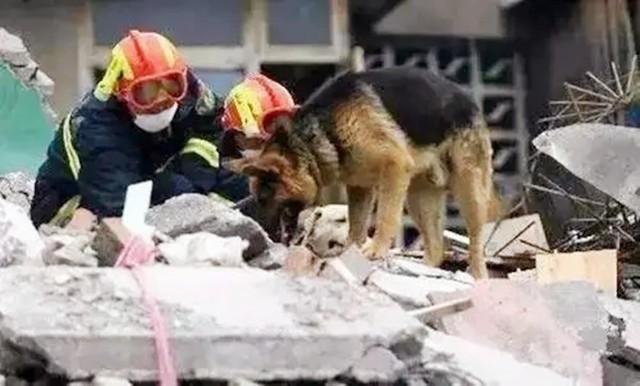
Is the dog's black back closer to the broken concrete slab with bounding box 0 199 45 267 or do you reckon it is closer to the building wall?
the broken concrete slab with bounding box 0 199 45 267

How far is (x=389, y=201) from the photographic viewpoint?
7.29 meters

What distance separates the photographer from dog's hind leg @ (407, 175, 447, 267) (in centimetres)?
793

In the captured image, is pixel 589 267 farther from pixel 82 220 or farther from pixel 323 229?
pixel 82 220

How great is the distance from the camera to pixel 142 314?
4469 mm

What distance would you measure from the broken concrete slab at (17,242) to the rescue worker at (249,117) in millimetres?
2563

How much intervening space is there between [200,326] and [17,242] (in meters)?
1.24

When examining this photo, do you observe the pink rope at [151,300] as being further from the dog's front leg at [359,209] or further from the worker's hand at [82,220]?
the dog's front leg at [359,209]

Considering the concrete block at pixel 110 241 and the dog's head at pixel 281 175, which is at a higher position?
the concrete block at pixel 110 241

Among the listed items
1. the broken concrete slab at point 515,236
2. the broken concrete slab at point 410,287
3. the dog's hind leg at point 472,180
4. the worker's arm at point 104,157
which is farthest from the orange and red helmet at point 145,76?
the broken concrete slab at point 515,236

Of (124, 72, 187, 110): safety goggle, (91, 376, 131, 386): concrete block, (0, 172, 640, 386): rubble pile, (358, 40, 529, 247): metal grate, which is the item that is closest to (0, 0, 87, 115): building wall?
(358, 40, 529, 247): metal grate

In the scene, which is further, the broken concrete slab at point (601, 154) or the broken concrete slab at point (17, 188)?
the broken concrete slab at point (17, 188)

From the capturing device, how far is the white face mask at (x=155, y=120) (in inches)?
281

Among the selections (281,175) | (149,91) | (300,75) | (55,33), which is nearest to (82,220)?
(149,91)

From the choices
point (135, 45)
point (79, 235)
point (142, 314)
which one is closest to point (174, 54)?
point (135, 45)
